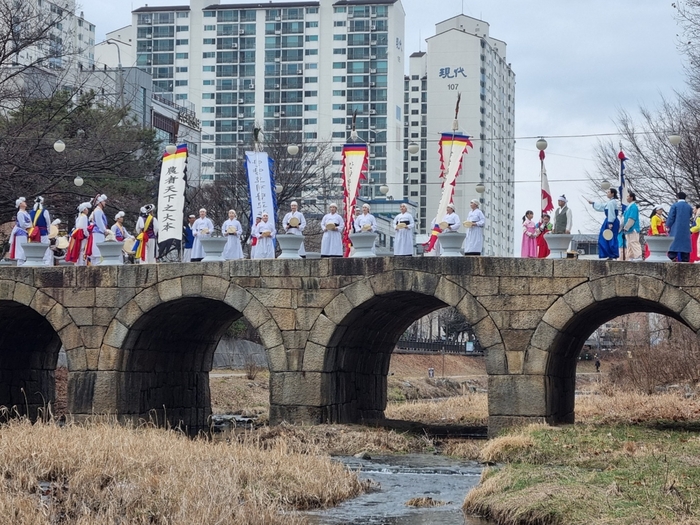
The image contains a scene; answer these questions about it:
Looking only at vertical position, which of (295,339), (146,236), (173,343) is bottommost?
(173,343)

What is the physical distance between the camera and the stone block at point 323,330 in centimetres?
2503

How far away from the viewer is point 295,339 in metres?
25.3

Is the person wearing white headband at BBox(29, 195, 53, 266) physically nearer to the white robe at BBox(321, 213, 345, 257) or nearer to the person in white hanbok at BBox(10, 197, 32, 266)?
the person in white hanbok at BBox(10, 197, 32, 266)

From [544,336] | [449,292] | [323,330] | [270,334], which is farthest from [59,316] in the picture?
[544,336]

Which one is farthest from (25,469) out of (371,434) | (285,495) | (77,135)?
(77,135)

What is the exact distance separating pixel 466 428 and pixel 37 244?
11044 millimetres

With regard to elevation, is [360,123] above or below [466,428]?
above

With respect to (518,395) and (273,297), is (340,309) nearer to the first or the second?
(273,297)

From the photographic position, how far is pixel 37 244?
27.6 metres

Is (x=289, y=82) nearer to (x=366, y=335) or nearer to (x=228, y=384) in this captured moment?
(x=228, y=384)

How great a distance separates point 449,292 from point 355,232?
10.3 ft

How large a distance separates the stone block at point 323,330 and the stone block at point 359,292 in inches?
26.9

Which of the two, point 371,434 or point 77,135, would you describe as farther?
point 77,135

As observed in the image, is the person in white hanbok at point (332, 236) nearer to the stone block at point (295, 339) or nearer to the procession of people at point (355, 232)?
the procession of people at point (355, 232)
